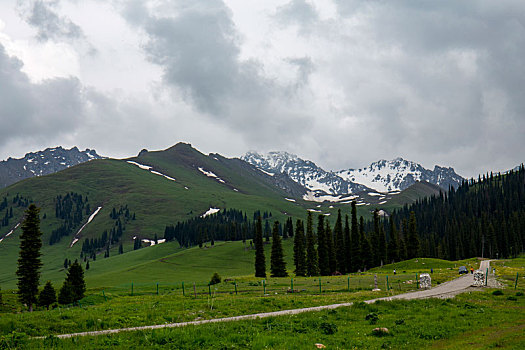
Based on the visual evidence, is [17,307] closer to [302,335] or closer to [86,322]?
[86,322]

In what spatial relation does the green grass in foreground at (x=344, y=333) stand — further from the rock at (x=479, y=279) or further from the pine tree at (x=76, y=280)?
the pine tree at (x=76, y=280)

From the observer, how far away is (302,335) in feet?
63.6

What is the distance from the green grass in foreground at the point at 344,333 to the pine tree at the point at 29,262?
208 feet

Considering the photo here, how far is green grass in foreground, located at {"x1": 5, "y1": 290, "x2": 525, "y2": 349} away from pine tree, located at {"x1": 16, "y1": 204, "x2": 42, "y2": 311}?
63.5 m

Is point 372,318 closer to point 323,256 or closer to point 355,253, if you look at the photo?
point 323,256

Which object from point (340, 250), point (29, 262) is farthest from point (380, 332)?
point (340, 250)

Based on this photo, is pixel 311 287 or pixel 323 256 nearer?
pixel 311 287

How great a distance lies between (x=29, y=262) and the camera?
72.3 meters

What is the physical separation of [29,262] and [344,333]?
7274 centimetres

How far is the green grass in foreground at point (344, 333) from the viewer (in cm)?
1746

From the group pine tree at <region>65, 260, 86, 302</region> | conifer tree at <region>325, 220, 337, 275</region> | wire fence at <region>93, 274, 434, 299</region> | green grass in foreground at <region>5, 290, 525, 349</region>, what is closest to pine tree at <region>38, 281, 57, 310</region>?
pine tree at <region>65, 260, 86, 302</region>

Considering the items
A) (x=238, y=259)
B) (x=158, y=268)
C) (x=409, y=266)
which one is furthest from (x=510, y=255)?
(x=158, y=268)

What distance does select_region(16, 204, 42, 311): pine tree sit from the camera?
71.1 metres

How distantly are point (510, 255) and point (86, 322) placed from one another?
20058 cm
